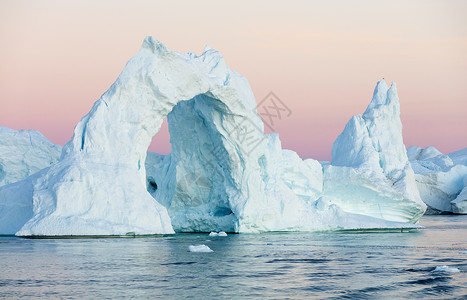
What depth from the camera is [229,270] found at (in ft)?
52.6

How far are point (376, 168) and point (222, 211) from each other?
10497mm

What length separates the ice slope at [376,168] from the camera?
35062mm

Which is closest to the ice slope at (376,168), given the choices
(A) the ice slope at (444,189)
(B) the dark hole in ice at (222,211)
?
(B) the dark hole in ice at (222,211)

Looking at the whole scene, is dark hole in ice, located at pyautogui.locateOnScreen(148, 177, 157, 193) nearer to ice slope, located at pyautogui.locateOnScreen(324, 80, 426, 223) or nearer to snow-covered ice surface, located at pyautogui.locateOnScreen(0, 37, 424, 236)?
snow-covered ice surface, located at pyautogui.locateOnScreen(0, 37, 424, 236)

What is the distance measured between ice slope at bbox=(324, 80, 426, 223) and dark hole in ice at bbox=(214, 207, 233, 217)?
23.0ft

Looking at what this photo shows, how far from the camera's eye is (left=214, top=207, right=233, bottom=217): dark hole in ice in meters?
31.5

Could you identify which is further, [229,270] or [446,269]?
[229,270]

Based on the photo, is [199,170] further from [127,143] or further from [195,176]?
[127,143]

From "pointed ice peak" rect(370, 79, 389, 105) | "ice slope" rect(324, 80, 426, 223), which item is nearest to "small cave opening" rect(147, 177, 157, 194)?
"ice slope" rect(324, 80, 426, 223)

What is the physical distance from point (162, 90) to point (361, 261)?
11464mm

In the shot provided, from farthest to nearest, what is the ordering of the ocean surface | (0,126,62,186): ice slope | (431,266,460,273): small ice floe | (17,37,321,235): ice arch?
(0,126,62,186): ice slope
(17,37,321,235): ice arch
(431,266,460,273): small ice floe
the ocean surface

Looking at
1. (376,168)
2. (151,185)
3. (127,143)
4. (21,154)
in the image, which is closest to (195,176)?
(151,185)

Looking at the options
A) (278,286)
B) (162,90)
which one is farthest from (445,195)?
(278,286)

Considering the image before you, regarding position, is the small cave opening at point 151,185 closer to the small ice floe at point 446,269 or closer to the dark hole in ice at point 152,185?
the dark hole in ice at point 152,185
